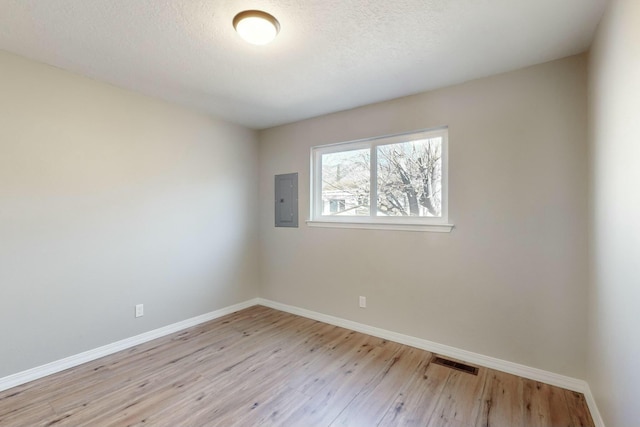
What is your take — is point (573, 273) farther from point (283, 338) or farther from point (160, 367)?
point (160, 367)

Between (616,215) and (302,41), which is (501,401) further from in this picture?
(302,41)

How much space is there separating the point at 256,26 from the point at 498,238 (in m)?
2.38

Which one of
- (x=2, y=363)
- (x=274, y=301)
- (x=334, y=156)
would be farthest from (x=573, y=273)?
(x=2, y=363)

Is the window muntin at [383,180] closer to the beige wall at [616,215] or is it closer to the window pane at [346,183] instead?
the window pane at [346,183]

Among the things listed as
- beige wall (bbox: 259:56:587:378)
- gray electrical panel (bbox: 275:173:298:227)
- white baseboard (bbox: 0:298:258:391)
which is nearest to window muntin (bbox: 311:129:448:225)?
beige wall (bbox: 259:56:587:378)

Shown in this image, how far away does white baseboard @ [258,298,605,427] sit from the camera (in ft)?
6.87

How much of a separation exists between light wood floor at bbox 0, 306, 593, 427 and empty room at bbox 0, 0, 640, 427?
2 cm

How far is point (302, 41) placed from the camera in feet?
6.56

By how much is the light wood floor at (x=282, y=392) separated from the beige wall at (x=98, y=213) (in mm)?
432

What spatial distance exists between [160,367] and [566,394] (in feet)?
10.2

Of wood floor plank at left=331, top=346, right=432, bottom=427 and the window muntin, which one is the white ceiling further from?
wood floor plank at left=331, top=346, right=432, bottom=427

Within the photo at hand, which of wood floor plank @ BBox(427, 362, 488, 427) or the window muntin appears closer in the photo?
wood floor plank @ BBox(427, 362, 488, 427)

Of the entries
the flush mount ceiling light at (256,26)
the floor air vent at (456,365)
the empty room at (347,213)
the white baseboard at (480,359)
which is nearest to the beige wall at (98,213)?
the empty room at (347,213)

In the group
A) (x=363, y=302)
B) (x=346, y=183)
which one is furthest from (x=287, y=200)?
(x=363, y=302)
